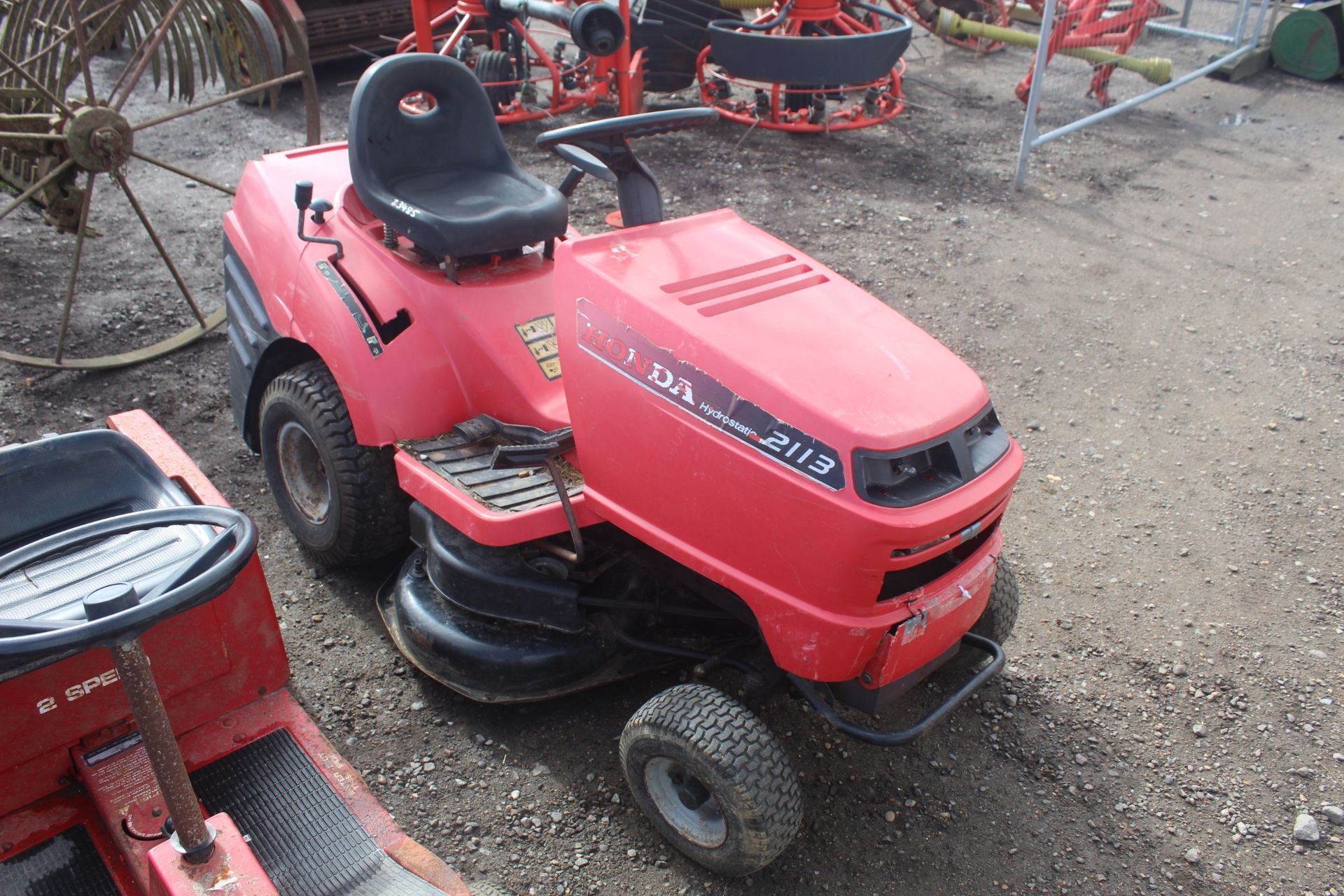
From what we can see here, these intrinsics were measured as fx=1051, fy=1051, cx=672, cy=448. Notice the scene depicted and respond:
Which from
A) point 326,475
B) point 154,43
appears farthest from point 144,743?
point 154,43

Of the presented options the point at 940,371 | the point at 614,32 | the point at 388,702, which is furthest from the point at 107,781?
the point at 614,32

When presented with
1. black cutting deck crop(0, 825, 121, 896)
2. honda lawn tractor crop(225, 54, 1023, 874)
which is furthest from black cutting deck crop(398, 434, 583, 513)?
black cutting deck crop(0, 825, 121, 896)

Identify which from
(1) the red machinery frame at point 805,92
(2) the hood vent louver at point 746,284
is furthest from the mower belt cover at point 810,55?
(2) the hood vent louver at point 746,284

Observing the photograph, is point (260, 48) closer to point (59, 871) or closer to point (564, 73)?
point (564, 73)

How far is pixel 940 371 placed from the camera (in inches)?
88.5

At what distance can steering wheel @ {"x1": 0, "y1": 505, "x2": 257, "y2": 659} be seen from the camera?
1.45m

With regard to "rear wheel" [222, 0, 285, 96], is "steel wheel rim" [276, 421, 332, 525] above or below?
below

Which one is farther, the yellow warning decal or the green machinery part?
the green machinery part

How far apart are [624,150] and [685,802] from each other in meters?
1.52

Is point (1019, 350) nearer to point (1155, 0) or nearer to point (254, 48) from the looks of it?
point (254, 48)

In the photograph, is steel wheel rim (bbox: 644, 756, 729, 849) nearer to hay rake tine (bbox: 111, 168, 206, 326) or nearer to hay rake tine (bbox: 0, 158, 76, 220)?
hay rake tine (bbox: 111, 168, 206, 326)

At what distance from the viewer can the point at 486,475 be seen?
259 cm

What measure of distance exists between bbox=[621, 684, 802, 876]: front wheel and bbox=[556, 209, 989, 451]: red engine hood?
0.67 meters

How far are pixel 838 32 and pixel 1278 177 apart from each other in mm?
3093
